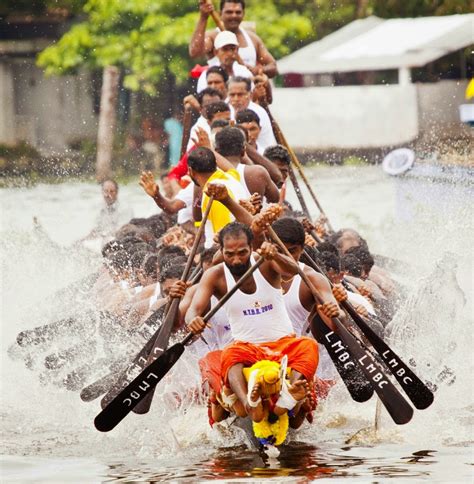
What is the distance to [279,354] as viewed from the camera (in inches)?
363

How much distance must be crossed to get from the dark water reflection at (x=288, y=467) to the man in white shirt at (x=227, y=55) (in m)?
5.23

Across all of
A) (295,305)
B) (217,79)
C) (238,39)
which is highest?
(238,39)

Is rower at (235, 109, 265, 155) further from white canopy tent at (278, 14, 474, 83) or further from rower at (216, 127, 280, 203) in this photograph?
white canopy tent at (278, 14, 474, 83)

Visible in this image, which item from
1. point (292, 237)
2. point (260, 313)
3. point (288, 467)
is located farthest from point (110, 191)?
point (288, 467)

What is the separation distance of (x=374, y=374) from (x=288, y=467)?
0.81 m

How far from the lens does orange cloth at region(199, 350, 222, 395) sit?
9.46 m

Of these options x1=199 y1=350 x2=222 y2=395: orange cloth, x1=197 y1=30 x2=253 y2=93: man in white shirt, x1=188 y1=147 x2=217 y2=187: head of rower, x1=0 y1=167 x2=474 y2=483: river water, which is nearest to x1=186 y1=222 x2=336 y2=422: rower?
x1=199 y1=350 x2=222 y2=395: orange cloth

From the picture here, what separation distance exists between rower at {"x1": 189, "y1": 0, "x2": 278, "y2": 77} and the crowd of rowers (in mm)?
11

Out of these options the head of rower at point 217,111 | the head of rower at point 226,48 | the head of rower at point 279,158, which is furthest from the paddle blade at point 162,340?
the head of rower at point 226,48

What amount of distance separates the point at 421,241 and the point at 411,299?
5.24 m

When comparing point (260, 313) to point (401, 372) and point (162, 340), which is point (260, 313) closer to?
point (162, 340)

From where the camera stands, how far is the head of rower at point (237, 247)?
942 centimetres

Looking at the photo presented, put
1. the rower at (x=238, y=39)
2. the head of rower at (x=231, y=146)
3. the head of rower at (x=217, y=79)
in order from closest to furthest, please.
Result: the head of rower at (x=231, y=146)
the head of rower at (x=217, y=79)
the rower at (x=238, y=39)

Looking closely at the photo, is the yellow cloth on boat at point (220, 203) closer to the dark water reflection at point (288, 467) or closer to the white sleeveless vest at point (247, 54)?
the dark water reflection at point (288, 467)
